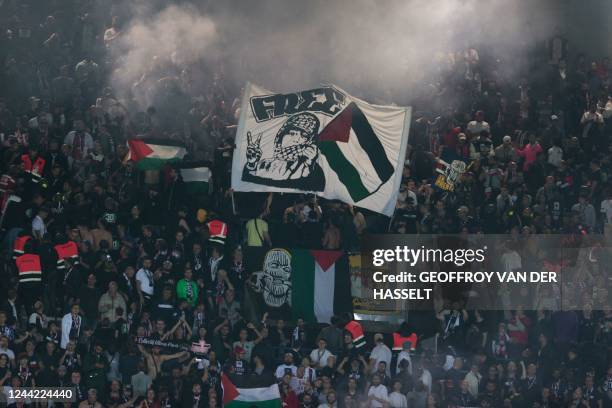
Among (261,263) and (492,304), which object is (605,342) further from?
A: (261,263)

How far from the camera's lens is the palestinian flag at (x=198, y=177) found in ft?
72.4

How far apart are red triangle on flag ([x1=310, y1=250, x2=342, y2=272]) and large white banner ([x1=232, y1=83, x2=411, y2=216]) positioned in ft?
2.33

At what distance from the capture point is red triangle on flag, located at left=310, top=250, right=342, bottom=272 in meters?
21.0

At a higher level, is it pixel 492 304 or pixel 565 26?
pixel 565 26

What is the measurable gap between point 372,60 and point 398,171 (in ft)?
17.7

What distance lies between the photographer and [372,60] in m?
26.0

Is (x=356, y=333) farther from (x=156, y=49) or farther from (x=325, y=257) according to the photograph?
(x=156, y=49)

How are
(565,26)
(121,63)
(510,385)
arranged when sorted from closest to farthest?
(510,385)
(121,63)
(565,26)

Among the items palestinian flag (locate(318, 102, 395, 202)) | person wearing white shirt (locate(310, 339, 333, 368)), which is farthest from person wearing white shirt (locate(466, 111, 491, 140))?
person wearing white shirt (locate(310, 339, 333, 368))

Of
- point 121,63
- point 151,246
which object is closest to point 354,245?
point 151,246

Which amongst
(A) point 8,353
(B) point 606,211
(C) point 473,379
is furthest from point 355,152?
(A) point 8,353

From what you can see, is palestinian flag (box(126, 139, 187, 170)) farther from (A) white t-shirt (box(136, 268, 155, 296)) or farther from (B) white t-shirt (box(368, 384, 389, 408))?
(B) white t-shirt (box(368, 384, 389, 408))

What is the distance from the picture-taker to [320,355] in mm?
20203

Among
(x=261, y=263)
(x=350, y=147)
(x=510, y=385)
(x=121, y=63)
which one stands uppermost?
(x=121, y=63)
